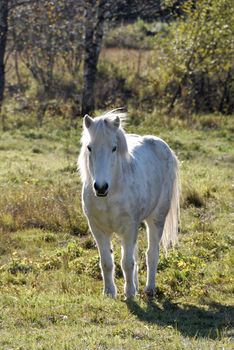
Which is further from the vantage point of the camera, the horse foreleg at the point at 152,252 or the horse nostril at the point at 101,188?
the horse foreleg at the point at 152,252

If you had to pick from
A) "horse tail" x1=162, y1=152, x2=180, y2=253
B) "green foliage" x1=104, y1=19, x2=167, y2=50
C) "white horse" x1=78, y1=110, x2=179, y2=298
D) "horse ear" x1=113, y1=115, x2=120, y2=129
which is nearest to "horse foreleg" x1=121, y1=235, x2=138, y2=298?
"white horse" x1=78, y1=110, x2=179, y2=298

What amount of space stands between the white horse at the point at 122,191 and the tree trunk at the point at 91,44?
12305 mm

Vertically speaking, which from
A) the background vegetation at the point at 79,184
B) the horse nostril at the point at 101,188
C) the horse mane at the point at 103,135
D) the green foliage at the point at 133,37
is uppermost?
the horse mane at the point at 103,135

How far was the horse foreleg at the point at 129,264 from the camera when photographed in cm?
744

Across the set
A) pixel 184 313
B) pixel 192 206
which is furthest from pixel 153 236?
pixel 192 206

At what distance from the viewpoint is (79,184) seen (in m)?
13.0

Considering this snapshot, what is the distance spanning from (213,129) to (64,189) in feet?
27.0

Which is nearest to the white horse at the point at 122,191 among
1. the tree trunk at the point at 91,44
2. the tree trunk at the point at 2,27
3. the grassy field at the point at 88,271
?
the grassy field at the point at 88,271

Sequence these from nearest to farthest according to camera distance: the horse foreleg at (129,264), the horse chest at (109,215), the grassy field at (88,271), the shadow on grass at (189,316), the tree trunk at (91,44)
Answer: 1. the grassy field at (88,271)
2. the shadow on grass at (189,316)
3. the horse chest at (109,215)
4. the horse foreleg at (129,264)
5. the tree trunk at (91,44)

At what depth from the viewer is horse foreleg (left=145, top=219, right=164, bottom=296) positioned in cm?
804

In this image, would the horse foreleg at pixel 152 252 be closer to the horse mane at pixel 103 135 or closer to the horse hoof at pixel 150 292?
the horse hoof at pixel 150 292

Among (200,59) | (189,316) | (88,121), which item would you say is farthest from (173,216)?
(200,59)

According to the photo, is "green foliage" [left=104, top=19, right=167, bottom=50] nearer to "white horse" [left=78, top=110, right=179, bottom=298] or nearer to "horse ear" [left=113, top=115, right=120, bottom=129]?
"white horse" [left=78, top=110, right=179, bottom=298]

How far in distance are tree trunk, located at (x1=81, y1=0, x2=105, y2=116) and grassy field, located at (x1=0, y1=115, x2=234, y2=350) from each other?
17.0 ft
